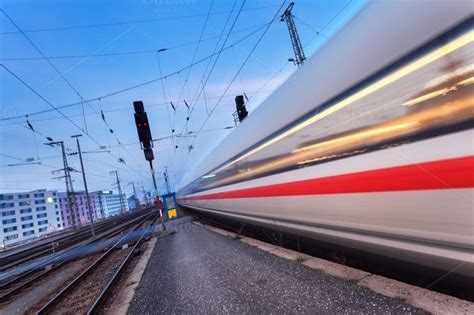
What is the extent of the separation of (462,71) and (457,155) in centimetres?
52

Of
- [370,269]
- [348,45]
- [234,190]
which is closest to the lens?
[348,45]

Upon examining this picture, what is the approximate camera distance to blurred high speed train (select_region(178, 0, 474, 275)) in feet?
6.15

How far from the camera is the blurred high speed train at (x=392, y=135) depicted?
1.88 meters

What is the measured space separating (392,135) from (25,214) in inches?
4695

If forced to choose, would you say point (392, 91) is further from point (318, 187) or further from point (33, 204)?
point (33, 204)

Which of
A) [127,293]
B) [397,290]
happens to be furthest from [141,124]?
[397,290]

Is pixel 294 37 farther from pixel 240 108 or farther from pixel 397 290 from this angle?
pixel 397 290

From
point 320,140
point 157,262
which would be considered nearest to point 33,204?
point 157,262

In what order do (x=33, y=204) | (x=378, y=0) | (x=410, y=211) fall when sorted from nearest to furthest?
(x=410, y=211), (x=378, y=0), (x=33, y=204)

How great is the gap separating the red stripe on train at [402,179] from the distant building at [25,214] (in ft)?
329

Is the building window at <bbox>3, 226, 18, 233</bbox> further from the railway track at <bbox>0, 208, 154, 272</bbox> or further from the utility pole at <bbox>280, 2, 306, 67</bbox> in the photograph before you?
the utility pole at <bbox>280, 2, 306, 67</bbox>

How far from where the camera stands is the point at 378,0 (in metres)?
2.51

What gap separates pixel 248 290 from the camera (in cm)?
425

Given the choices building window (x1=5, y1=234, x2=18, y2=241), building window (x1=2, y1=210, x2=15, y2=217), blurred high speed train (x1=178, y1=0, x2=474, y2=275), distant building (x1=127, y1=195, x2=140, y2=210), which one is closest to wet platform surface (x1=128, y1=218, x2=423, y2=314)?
blurred high speed train (x1=178, y1=0, x2=474, y2=275)
